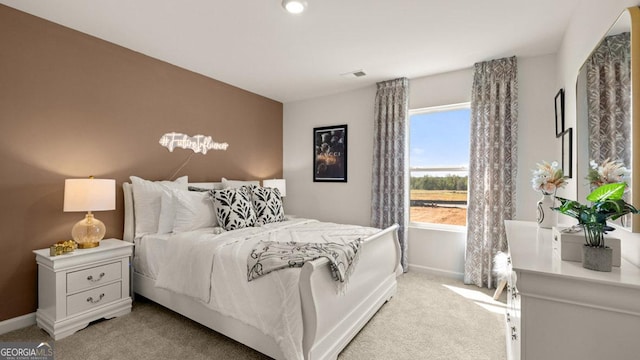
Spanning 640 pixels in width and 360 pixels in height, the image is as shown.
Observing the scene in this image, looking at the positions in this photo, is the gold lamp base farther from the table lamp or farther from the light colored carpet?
the light colored carpet

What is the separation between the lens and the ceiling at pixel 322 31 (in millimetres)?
2225

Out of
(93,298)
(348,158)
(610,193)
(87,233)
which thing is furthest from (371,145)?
(93,298)

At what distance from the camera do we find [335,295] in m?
1.92

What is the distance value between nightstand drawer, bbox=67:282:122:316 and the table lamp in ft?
1.28

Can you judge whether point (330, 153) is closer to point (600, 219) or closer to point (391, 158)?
point (391, 158)

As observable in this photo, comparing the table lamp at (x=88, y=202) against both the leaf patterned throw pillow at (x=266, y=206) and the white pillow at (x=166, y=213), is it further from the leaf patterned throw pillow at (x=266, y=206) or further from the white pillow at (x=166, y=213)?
the leaf patterned throw pillow at (x=266, y=206)

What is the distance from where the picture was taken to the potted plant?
1.05m

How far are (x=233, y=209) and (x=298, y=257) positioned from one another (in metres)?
1.31

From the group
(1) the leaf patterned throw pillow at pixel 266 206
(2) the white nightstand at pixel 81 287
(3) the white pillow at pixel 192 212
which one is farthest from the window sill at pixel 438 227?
(2) the white nightstand at pixel 81 287

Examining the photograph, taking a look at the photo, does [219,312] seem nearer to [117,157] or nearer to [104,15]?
[117,157]

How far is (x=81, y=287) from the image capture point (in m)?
2.30

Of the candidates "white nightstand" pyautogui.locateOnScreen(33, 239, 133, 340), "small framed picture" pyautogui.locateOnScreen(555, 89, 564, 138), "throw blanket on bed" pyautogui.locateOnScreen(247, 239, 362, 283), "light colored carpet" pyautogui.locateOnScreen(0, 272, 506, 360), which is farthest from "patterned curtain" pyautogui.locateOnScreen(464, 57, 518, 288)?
"white nightstand" pyautogui.locateOnScreen(33, 239, 133, 340)

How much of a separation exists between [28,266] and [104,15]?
87.7 inches
